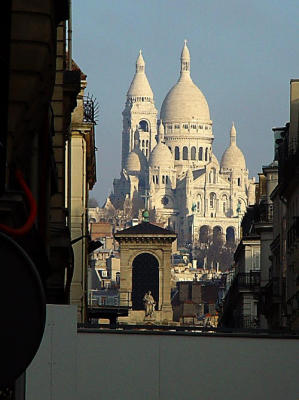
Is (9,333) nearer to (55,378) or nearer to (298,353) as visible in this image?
(55,378)

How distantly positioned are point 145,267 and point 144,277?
2.65 ft

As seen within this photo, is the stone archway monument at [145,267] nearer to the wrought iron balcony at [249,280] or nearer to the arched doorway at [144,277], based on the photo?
the arched doorway at [144,277]

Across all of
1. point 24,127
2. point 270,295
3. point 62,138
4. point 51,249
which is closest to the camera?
point 24,127

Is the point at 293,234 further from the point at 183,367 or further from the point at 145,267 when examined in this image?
the point at 145,267

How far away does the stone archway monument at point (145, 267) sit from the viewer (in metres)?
121

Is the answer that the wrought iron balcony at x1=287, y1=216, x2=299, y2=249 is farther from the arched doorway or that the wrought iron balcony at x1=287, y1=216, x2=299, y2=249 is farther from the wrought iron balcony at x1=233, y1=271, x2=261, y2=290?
the arched doorway

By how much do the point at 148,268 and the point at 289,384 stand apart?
329ft

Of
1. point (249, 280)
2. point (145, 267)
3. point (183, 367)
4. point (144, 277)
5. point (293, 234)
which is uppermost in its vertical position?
point (145, 267)

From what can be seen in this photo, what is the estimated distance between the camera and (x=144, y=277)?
123500 millimetres

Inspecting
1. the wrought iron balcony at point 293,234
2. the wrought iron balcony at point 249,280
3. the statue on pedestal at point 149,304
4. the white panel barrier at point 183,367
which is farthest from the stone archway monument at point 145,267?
the white panel barrier at point 183,367

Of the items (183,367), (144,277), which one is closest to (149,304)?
(144,277)

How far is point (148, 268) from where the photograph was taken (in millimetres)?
123188

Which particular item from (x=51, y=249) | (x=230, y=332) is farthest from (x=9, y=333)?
(x=230, y=332)

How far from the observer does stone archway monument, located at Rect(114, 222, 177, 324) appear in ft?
398
